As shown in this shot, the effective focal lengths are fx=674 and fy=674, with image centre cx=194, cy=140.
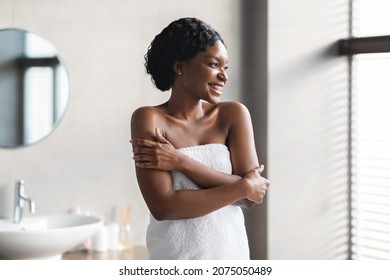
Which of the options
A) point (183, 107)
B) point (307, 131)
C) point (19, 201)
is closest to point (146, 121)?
point (183, 107)

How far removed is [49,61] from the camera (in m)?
2.97

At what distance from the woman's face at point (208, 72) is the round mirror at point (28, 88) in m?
1.56

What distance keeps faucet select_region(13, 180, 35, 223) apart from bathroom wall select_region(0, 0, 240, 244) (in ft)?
0.15

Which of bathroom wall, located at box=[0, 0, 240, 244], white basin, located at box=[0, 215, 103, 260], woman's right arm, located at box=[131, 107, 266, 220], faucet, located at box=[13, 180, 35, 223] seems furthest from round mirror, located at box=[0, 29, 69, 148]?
woman's right arm, located at box=[131, 107, 266, 220]

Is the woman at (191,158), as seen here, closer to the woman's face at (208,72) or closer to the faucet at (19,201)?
the woman's face at (208,72)

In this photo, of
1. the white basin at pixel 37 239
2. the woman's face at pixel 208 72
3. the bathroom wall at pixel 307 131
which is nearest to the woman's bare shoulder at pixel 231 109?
the woman's face at pixel 208 72

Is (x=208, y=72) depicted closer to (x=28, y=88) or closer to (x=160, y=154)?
(x=160, y=154)

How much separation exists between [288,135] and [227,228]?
192cm

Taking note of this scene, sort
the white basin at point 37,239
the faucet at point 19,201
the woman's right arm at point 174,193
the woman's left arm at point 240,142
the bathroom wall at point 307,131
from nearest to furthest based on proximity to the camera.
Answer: the woman's right arm at point 174,193 → the woman's left arm at point 240,142 → the white basin at point 37,239 → the faucet at point 19,201 → the bathroom wall at point 307,131

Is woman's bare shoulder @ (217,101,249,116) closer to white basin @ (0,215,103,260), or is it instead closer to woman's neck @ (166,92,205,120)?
woman's neck @ (166,92,205,120)

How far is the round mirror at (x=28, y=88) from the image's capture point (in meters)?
2.89

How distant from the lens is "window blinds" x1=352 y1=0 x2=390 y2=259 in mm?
3389

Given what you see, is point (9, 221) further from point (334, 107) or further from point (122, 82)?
point (334, 107)
